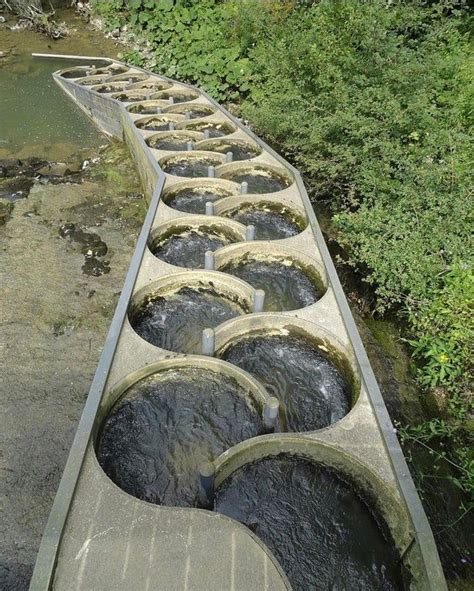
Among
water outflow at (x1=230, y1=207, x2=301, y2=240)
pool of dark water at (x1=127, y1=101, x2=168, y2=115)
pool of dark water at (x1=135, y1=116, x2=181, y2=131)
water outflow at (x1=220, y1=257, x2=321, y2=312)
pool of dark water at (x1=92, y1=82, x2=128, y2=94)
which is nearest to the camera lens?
water outflow at (x1=220, y1=257, x2=321, y2=312)

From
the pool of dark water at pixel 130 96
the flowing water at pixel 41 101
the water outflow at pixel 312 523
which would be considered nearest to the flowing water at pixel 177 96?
the pool of dark water at pixel 130 96

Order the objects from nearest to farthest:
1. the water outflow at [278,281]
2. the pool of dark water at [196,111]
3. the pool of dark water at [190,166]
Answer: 1. the water outflow at [278,281]
2. the pool of dark water at [190,166]
3. the pool of dark water at [196,111]

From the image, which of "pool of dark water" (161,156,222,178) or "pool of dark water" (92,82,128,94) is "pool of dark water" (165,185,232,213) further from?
"pool of dark water" (92,82,128,94)

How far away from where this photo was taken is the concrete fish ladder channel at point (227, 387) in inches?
114

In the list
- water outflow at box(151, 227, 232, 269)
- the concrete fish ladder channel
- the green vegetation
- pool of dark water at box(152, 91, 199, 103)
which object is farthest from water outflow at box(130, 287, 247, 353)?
pool of dark water at box(152, 91, 199, 103)

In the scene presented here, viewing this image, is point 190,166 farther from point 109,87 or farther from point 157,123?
point 109,87

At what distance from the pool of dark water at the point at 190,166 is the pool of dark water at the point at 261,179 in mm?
705

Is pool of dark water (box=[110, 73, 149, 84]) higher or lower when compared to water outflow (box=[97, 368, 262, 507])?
higher

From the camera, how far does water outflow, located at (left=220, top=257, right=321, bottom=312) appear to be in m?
5.86

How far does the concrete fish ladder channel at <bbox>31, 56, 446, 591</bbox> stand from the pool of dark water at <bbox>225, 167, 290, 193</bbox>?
1.1 inches

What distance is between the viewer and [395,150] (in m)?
7.04

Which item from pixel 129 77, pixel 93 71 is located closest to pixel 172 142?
pixel 129 77

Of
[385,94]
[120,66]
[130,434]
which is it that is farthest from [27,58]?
[130,434]

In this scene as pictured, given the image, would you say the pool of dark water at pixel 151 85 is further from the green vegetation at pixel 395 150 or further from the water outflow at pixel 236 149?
Result: the water outflow at pixel 236 149
